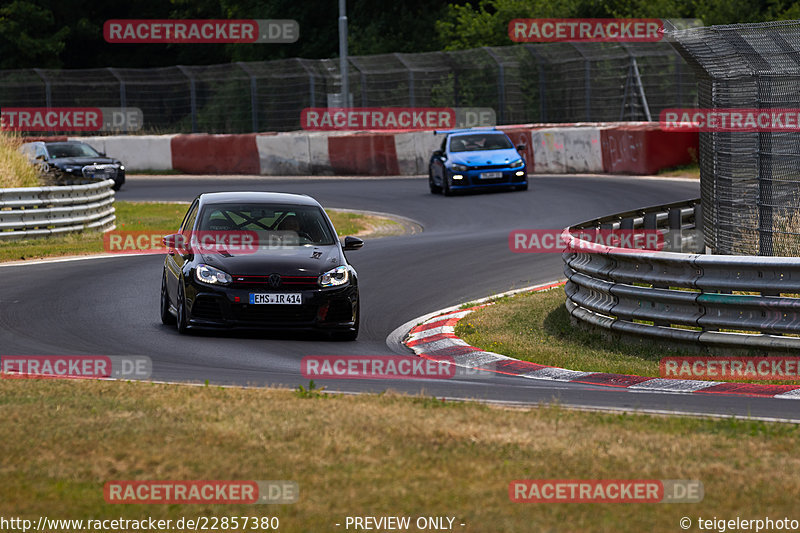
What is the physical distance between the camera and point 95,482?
6289 mm

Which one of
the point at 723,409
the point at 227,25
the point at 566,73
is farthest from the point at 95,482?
the point at 227,25

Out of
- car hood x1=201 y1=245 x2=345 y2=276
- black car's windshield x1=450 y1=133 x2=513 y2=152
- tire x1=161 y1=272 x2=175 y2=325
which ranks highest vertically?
black car's windshield x1=450 y1=133 x2=513 y2=152

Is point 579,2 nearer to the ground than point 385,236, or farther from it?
farther from it

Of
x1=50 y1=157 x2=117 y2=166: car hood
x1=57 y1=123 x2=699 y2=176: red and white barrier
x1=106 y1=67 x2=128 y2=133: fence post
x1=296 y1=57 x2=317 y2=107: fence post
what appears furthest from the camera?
x1=106 y1=67 x2=128 y2=133: fence post

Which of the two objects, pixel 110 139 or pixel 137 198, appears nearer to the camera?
pixel 137 198

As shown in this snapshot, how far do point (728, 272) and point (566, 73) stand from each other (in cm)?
2598

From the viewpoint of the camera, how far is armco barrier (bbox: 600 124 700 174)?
30766 millimetres

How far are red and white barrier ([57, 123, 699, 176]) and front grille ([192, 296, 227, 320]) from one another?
802 inches

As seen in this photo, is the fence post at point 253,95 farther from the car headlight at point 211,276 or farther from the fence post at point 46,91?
the car headlight at point 211,276

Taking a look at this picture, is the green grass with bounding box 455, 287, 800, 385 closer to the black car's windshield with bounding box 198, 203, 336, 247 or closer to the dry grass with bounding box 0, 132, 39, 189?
the black car's windshield with bounding box 198, 203, 336, 247

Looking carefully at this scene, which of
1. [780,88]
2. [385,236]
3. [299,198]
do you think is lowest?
[385,236]

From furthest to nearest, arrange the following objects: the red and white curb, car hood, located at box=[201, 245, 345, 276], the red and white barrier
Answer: the red and white barrier
car hood, located at box=[201, 245, 345, 276]
the red and white curb

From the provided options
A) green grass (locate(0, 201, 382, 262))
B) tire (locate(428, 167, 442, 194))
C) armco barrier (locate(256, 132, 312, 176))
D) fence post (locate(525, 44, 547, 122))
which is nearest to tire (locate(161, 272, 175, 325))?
green grass (locate(0, 201, 382, 262))

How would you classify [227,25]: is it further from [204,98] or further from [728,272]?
[728,272]
